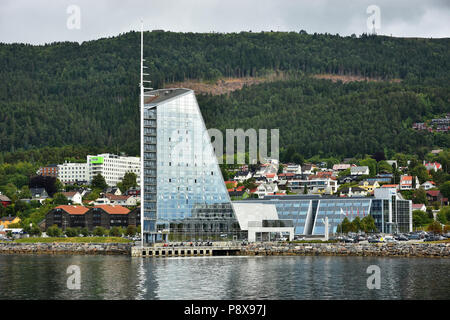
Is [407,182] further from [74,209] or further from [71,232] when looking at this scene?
[71,232]

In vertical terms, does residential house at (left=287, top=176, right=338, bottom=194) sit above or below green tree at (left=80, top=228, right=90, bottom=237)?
above

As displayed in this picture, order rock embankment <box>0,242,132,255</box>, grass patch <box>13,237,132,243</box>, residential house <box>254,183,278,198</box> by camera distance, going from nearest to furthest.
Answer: rock embankment <box>0,242,132,255</box>, grass patch <box>13,237,132,243</box>, residential house <box>254,183,278,198</box>

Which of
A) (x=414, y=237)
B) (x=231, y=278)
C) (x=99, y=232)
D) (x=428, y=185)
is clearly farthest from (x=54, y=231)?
(x=428, y=185)

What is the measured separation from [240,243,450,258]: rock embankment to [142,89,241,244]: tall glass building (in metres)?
6.33

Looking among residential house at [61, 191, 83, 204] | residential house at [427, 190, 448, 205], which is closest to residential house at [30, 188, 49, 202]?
residential house at [61, 191, 83, 204]

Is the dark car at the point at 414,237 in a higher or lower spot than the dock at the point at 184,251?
higher

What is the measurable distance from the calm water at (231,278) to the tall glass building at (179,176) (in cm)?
1034

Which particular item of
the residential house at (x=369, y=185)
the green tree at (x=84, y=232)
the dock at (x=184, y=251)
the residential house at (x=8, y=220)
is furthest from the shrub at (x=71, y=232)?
the residential house at (x=369, y=185)

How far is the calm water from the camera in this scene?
61.2m

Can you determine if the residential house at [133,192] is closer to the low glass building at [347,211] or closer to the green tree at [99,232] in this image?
the green tree at [99,232]

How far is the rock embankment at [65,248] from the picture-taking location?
112m

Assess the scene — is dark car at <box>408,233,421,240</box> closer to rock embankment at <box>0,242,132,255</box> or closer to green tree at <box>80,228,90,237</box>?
rock embankment at <box>0,242,132,255</box>

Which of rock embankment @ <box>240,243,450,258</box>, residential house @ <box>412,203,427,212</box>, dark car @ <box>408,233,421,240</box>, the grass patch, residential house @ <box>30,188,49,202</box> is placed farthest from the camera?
residential house @ <box>30,188,49,202</box>

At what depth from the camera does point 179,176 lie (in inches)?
4126
